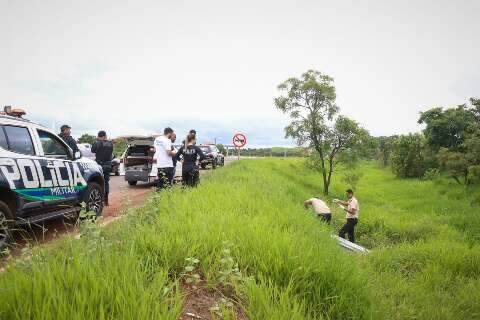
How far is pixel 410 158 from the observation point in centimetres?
3278

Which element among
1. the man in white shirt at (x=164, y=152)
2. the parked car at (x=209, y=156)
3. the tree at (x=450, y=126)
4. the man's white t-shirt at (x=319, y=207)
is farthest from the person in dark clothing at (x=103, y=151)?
the tree at (x=450, y=126)

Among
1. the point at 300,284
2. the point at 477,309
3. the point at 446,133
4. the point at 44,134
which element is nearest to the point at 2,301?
the point at 300,284

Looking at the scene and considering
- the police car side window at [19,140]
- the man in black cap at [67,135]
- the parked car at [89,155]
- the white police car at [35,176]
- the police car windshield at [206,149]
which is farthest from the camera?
the police car windshield at [206,149]

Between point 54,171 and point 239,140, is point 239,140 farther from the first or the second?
point 54,171

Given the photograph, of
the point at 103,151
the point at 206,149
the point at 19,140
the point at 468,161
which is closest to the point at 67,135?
the point at 103,151

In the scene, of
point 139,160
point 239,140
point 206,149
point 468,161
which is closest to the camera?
point 139,160

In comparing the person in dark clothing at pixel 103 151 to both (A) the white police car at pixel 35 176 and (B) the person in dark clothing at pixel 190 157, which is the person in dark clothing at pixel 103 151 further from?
(A) the white police car at pixel 35 176

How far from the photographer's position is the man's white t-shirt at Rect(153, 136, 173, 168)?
940 cm

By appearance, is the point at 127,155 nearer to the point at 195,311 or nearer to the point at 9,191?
the point at 9,191

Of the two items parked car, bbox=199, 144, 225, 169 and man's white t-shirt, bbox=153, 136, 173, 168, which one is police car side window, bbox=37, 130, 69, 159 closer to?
man's white t-shirt, bbox=153, 136, 173, 168

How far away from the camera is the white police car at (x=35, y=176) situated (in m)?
4.70

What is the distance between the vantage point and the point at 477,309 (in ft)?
16.4

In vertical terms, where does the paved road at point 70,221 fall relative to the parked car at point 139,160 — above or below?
below

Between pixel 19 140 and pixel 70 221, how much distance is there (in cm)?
255
